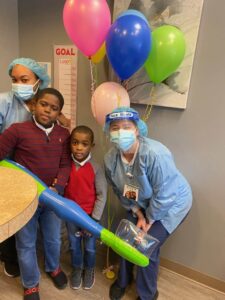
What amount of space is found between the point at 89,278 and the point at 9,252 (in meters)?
0.56

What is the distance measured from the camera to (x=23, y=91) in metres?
1.51

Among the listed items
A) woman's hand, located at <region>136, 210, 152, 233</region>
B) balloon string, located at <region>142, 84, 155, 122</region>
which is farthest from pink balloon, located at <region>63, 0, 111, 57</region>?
woman's hand, located at <region>136, 210, 152, 233</region>

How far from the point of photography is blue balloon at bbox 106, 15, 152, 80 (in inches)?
49.2

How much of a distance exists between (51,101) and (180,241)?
49.5 inches

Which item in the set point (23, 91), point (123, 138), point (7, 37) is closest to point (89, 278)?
point (123, 138)

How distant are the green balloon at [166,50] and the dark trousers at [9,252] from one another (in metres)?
1.43

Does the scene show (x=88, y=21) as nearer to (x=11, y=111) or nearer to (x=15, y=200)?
(x=11, y=111)

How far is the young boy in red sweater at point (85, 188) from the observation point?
63.0 inches

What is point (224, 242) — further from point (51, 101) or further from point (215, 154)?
point (51, 101)

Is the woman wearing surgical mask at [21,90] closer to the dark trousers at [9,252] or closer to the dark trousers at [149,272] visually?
the dark trousers at [9,252]

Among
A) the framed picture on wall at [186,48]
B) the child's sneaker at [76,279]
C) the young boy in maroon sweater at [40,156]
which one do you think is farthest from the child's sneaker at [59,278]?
the framed picture on wall at [186,48]

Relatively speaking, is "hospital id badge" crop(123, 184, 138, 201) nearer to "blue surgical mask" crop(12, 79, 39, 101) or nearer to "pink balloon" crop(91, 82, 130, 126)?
"pink balloon" crop(91, 82, 130, 126)

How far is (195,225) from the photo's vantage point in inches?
69.7

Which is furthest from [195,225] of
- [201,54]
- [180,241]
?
[201,54]
